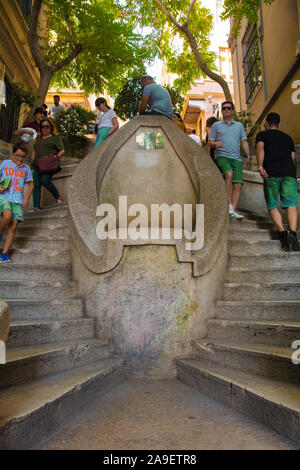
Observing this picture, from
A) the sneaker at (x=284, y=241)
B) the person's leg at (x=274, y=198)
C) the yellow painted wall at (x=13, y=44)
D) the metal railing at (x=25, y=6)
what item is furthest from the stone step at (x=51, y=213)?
the metal railing at (x=25, y=6)

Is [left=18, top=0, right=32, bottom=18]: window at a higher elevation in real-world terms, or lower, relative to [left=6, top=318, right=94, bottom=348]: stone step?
higher

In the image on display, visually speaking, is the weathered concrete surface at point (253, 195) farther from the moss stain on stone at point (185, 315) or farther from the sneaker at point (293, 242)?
the moss stain on stone at point (185, 315)

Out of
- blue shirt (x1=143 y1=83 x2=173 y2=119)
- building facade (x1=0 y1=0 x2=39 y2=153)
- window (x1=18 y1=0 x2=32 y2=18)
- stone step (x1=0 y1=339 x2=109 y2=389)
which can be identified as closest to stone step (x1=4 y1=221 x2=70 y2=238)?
blue shirt (x1=143 y1=83 x2=173 y2=119)

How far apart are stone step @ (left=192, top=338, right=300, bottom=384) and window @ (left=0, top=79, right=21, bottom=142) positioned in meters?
9.93

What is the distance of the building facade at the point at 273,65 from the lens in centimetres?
954

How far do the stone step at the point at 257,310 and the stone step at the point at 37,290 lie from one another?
1.51m

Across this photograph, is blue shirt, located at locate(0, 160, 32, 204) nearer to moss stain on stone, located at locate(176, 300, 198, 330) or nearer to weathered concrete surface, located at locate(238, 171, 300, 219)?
moss stain on stone, located at locate(176, 300, 198, 330)

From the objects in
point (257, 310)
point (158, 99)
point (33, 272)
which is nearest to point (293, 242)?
point (257, 310)

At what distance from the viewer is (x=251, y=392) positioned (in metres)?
2.37

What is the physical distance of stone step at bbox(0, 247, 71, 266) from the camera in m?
4.39

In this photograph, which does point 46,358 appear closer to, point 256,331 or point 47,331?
point 47,331
